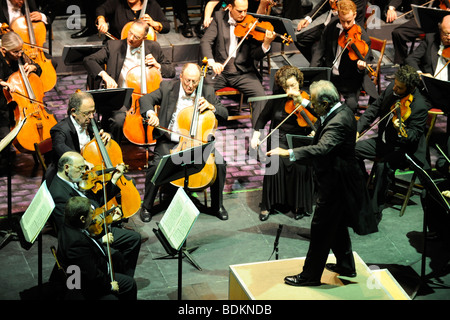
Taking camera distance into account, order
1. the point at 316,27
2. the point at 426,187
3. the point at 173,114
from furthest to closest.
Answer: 1. the point at 316,27
2. the point at 173,114
3. the point at 426,187

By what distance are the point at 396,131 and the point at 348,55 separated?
1366 millimetres

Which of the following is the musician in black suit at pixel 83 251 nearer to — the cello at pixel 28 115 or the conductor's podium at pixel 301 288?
the conductor's podium at pixel 301 288

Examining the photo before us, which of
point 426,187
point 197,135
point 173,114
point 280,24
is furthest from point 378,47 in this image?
point 426,187

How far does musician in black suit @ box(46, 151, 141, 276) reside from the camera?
452 centimetres

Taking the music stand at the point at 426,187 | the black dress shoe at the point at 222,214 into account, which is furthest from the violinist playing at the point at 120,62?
the music stand at the point at 426,187

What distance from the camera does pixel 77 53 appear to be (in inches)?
247

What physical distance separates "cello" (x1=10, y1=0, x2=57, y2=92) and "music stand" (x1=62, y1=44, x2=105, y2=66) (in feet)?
0.86

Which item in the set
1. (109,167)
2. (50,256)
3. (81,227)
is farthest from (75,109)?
(81,227)

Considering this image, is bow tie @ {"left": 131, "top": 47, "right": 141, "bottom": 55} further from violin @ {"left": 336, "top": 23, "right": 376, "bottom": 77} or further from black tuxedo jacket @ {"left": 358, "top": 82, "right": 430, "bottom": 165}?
black tuxedo jacket @ {"left": 358, "top": 82, "right": 430, "bottom": 165}

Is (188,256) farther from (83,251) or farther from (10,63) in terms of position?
(10,63)

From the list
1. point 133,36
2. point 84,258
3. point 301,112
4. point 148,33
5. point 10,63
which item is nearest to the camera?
point 84,258

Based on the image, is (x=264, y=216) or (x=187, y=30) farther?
(x=187, y=30)

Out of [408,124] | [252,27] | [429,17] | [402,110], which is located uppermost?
[429,17]

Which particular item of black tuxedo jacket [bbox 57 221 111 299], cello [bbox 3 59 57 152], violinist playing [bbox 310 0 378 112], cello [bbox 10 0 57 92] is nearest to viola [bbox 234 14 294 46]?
violinist playing [bbox 310 0 378 112]
